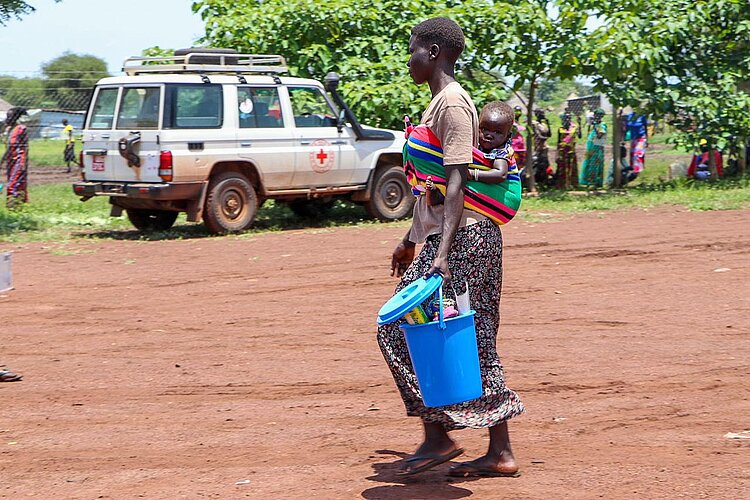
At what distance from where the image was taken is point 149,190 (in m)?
12.6

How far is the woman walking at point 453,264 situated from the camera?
423 cm

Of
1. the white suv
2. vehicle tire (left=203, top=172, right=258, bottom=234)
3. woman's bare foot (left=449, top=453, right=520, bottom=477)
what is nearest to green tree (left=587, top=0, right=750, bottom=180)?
the white suv

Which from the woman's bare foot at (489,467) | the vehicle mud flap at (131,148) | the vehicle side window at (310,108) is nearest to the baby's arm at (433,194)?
the woman's bare foot at (489,467)

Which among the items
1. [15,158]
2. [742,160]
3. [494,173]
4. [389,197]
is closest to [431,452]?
[494,173]

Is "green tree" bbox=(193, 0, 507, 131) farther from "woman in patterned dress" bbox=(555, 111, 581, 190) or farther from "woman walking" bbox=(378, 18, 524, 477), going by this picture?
"woman walking" bbox=(378, 18, 524, 477)

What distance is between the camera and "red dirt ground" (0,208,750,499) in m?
4.45

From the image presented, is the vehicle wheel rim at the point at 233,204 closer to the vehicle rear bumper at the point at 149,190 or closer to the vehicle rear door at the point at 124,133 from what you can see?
the vehicle rear bumper at the point at 149,190

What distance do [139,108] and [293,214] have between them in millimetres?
3773

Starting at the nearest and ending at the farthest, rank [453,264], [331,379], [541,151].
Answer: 1. [453,264]
2. [331,379]
3. [541,151]

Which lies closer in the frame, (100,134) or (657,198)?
(100,134)

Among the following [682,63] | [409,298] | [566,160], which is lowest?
[409,298]

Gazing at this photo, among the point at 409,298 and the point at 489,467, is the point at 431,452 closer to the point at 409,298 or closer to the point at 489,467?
the point at 489,467

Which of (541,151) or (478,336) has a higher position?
(541,151)

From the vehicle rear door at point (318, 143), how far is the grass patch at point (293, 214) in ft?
Result: 2.44
